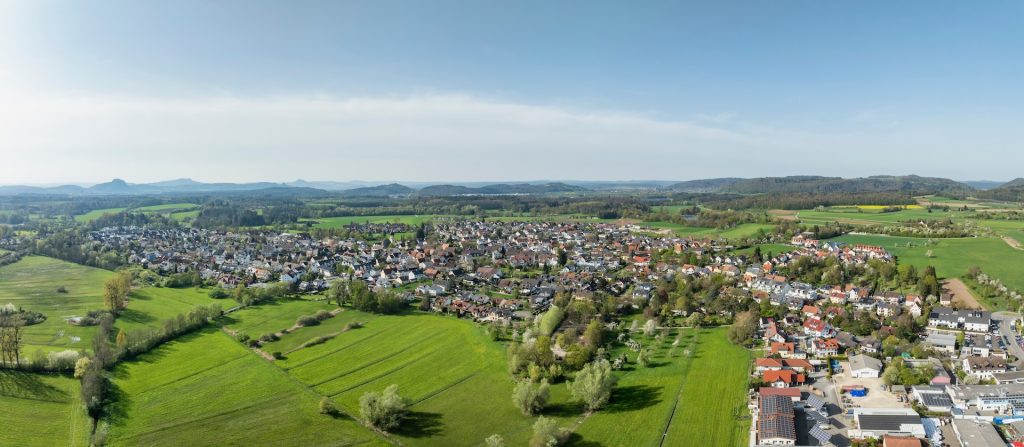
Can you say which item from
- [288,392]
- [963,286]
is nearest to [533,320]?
[288,392]

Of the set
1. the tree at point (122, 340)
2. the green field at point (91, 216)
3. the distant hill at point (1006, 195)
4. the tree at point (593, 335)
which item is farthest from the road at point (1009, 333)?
the green field at point (91, 216)

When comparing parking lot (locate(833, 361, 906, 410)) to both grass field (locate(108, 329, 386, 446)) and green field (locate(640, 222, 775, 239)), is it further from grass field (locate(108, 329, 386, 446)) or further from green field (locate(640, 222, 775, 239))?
green field (locate(640, 222, 775, 239))

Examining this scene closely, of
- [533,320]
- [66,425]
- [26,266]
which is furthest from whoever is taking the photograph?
[26,266]

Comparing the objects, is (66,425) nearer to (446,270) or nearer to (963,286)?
(446,270)

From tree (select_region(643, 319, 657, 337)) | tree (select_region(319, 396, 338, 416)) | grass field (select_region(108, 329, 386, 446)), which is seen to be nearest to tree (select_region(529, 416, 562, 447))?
grass field (select_region(108, 329, 386, 446))

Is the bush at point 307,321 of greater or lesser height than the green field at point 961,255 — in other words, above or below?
below

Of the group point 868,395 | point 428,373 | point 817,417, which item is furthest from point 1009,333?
point 428,373

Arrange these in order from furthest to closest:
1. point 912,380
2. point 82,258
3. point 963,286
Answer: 1. point 82,258
2. point 963,286
3. point 912,380

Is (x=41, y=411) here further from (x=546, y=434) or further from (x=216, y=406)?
(x=546, y=434)

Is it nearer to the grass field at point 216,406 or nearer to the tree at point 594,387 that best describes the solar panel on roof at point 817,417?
the tree at point 594,387
